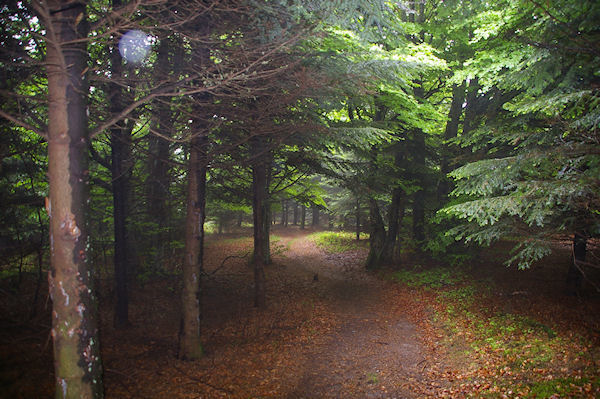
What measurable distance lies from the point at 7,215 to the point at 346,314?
10.1 meters

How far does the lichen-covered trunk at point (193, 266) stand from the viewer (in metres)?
7.27

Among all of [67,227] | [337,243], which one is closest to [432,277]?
[337,243]

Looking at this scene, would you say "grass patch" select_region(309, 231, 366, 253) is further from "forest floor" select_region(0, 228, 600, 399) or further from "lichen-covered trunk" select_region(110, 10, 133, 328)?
"lichen-covered trunk" select_region(110, 10, 133, 328)

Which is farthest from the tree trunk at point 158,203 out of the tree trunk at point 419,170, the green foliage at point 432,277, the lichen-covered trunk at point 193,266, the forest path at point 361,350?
the tree trunk at point 419,170

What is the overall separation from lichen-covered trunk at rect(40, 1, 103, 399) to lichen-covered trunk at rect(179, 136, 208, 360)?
329 centimetres

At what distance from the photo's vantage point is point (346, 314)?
1122 centimetres

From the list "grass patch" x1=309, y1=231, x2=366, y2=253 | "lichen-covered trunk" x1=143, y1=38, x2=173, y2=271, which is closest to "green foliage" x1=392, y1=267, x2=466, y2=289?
"grass patch" x1=309, y1=231, x2=366, y2=253

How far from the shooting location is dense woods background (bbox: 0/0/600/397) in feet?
12.8

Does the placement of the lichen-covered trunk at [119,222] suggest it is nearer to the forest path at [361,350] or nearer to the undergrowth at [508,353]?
the forest path at [361,350]

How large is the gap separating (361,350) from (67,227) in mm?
7539

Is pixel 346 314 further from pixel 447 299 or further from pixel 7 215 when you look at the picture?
pixel 7 215

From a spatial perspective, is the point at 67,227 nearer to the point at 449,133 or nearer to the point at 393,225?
the point at 393,225

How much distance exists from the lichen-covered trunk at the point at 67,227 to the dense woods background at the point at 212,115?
0.06 ft

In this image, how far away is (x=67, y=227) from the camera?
3857 mm
